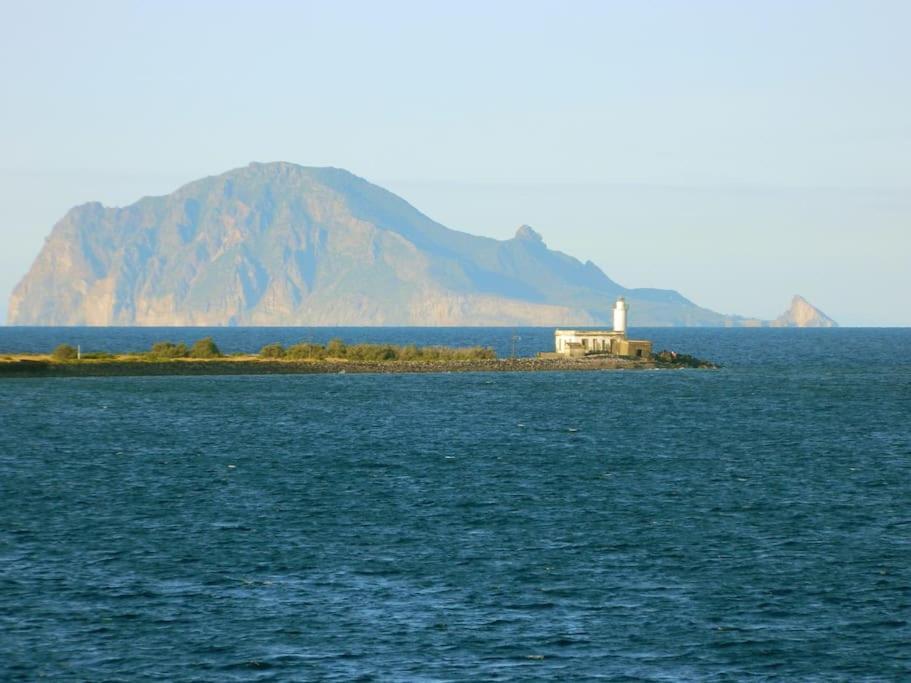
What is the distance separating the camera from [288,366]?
132 metres

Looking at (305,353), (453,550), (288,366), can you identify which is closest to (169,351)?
(288,366)

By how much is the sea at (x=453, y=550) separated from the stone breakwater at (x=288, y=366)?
141 ft

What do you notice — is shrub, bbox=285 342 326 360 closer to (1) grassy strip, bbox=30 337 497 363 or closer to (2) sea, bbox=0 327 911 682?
(1) grassy strip, bbox=30 337 497 363

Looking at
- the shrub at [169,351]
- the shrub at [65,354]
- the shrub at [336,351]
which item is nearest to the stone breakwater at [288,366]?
the shrub at [65,354]

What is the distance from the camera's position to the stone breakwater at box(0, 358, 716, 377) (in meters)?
121

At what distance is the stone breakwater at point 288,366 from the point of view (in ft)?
398

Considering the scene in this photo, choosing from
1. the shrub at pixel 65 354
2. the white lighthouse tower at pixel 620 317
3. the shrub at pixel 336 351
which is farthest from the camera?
the white lighthouse tower at pixel 620 317

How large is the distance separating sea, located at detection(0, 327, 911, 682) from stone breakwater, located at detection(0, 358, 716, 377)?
42.9m

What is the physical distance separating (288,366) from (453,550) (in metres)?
94.6

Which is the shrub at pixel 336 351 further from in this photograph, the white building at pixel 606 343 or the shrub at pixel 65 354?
the shrub at pixel 65 354

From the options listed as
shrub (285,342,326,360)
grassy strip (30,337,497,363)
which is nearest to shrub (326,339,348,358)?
grassy strip (30,337,497,363)

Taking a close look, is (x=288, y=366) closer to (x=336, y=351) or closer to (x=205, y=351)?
(x=205, y=351)

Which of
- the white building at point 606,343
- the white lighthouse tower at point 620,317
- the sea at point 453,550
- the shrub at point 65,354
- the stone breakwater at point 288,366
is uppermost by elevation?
the white lighthouse tower at point 620,317

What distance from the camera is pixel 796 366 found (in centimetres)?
15975
